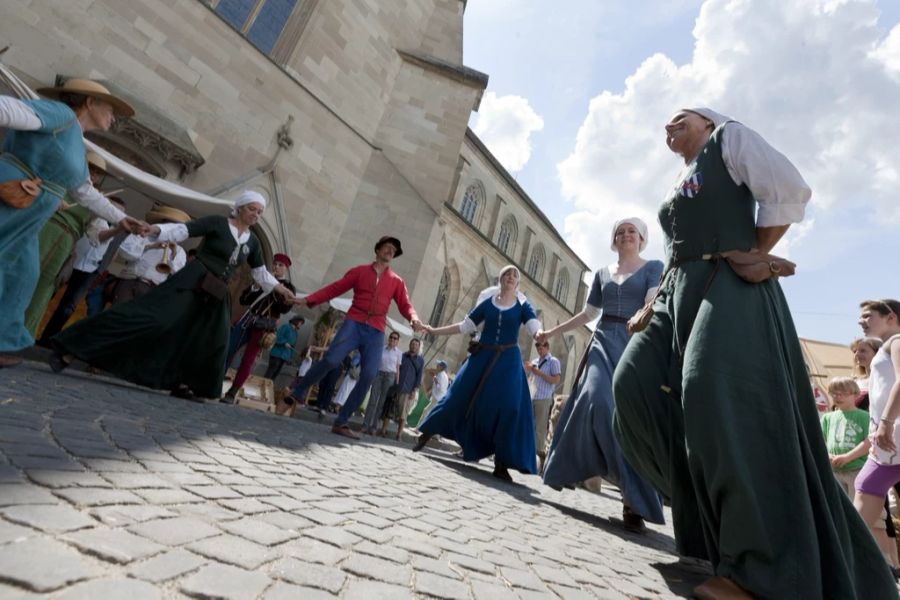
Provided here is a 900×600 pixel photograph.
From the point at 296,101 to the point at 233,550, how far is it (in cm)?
1174

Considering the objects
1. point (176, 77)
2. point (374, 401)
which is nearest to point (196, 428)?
point (374, 401)

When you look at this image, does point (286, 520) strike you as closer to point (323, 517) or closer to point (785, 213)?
point (323, 517)

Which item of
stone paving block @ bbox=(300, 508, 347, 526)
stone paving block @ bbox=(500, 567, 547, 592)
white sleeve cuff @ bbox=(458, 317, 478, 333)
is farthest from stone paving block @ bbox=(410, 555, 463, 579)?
white sleeve cuff @ bbox=(458, 317, 478, 333)

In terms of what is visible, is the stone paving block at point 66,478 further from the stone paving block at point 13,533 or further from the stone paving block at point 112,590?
the stone paving block at point 112,590

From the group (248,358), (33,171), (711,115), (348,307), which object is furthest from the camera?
(348,307)

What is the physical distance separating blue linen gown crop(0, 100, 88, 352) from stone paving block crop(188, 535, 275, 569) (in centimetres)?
326

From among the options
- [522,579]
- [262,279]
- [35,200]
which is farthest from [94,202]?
[522,579]

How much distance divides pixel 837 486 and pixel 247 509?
199 centimetres

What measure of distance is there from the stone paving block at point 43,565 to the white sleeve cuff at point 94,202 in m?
3.66

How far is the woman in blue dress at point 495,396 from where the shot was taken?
4566mm

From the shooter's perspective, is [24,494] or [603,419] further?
[603,419]

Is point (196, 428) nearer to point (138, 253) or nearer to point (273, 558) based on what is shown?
point (273, 558)

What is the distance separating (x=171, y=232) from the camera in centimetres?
450

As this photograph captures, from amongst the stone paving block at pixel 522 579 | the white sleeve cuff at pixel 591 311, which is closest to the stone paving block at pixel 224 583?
the stone paving block at pixel 522 579
